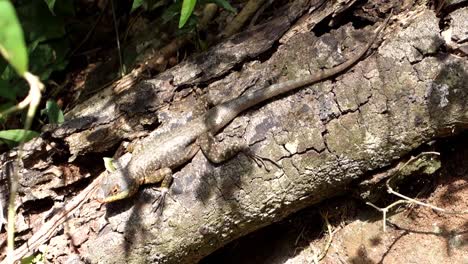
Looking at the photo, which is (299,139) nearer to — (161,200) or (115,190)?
(161,200)

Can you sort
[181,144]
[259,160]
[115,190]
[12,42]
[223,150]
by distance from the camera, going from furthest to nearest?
[181,144] → [115,190] → [223,150] → [259,160] → [12,42]

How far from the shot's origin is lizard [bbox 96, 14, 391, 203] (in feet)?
10.2

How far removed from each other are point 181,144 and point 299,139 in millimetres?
886

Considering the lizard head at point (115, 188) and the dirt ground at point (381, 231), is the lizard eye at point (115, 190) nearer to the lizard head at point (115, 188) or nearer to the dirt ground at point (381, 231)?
the lizard head at point (115, 188)

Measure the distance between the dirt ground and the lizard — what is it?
2.58 ft

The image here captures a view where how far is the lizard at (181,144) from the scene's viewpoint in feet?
10.2

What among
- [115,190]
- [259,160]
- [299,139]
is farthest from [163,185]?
[299,139]

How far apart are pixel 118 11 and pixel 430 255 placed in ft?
11.9

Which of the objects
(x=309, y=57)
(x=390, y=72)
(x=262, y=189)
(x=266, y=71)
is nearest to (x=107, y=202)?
(x=262, y=189)

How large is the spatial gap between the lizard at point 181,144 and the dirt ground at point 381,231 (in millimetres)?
785

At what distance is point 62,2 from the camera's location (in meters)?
4.30

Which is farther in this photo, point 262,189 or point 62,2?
point 62,2

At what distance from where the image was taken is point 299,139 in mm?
3012

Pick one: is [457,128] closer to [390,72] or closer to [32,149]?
[390,72]
